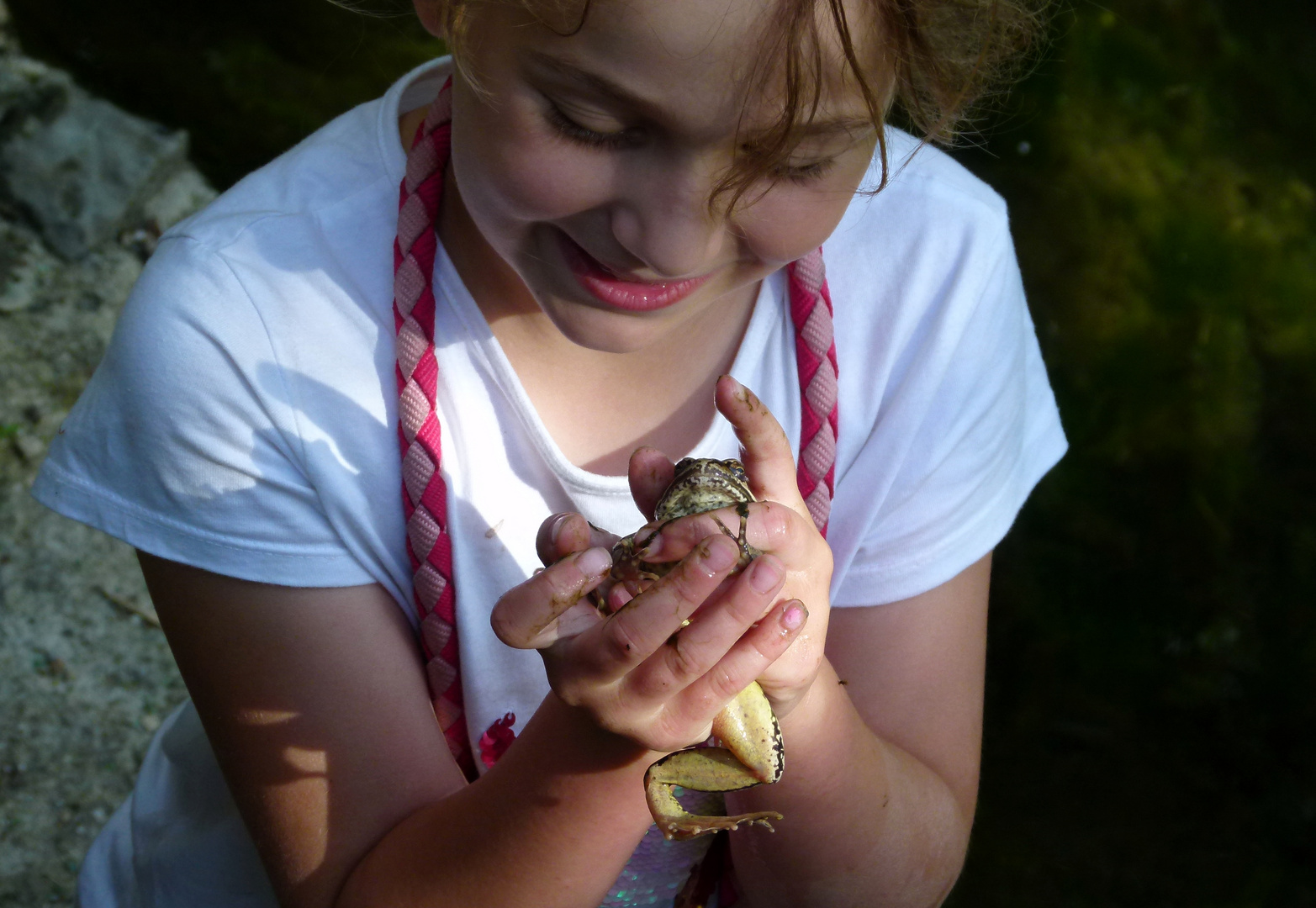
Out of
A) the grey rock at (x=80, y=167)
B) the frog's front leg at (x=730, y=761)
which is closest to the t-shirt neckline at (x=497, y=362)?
the frog's front leg at (x=730, y=761)

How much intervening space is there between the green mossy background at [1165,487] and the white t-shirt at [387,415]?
0.89 meters

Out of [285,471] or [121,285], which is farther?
[121,285]

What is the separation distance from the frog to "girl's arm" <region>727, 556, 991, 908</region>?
0.20ft

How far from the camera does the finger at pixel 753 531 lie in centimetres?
101

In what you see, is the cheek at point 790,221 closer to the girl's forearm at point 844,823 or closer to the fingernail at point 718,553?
the fingernail at point 718,553

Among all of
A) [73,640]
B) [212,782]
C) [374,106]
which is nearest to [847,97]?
[374,106]

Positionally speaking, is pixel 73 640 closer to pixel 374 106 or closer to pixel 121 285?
pixel 121 285

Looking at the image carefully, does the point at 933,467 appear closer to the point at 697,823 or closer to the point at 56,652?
the point at 697,823

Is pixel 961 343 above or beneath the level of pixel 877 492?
above

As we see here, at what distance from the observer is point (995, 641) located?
2.48 m

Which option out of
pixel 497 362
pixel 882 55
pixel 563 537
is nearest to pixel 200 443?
pixel 497 362

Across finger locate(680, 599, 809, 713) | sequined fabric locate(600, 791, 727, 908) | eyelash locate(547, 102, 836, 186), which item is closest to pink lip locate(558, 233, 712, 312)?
eyelash locate(547, 102, 836, 186)

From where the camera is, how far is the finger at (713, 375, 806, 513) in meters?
1.06

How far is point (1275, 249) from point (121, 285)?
2.92m
